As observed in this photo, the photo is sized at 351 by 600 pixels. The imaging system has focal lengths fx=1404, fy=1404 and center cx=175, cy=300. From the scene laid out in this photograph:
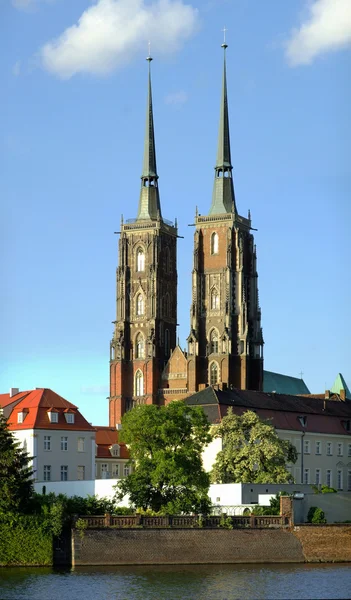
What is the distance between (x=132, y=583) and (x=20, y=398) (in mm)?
43627

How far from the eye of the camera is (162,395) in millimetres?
163250

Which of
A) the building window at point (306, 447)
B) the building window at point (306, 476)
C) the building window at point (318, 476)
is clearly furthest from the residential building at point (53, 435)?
the building window at point (318, 476)

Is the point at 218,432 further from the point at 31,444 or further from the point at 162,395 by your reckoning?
the point at 162,395

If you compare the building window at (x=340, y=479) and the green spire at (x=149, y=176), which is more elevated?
the green spire at (x=149, y=176)

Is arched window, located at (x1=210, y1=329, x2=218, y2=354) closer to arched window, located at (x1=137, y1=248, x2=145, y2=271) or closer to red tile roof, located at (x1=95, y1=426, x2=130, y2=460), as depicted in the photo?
arched window, located at (x1=137, y1=248, x2=145, y2=271)

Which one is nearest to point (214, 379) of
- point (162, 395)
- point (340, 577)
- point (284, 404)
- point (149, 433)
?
point (162, 395)

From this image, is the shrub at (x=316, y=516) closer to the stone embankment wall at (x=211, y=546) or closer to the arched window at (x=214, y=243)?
the stone embankment wall at (x=211, y=546)

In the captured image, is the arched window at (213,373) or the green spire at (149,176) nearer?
the arched window at (213,373)

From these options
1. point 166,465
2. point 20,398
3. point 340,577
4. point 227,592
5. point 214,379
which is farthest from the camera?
point 214,379

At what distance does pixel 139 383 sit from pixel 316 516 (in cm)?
7574

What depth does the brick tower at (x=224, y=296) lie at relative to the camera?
16012 cm

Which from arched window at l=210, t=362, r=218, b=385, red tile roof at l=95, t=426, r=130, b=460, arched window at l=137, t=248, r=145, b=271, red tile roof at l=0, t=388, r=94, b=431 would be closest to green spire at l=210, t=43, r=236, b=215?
arched window at l=137, t=248, r=145, b=271

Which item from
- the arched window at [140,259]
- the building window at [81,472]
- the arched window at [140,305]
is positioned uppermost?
the arched window at [140,259]

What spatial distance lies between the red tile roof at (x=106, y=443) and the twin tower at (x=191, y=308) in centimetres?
2377
